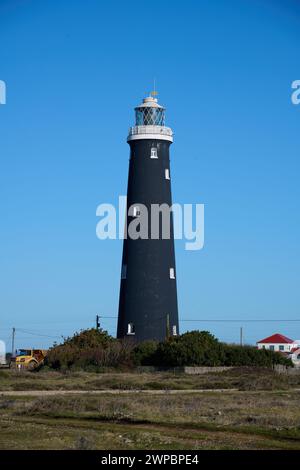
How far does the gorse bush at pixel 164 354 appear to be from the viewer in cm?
6059

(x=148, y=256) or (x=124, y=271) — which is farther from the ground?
(x=148, y=256)

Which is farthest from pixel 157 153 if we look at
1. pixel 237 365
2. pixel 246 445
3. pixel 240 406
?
pixel 246 445

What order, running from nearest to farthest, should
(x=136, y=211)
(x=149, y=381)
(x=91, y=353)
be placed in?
(x=149, y=381), (x=91, y=353), (x=136, y=211)

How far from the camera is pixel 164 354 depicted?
61031mm

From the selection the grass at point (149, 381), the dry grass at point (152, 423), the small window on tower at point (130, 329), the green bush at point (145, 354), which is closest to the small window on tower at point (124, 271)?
the small window on tower at point (130, 329)

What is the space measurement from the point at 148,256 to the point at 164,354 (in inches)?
326

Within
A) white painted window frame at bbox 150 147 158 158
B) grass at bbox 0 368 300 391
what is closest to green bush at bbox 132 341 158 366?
grass at bbox 0 368 300 391

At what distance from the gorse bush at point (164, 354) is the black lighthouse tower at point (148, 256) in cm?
255

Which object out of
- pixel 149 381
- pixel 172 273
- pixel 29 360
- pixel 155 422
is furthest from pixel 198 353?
pixel 155 422

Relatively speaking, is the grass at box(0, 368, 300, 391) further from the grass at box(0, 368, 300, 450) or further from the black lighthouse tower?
the black lighthouse tower

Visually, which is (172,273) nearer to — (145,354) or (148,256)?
(148,256)

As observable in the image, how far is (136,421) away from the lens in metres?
27.8

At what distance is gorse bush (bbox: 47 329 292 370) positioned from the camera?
199 feet

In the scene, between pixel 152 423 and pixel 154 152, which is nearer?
pixel 152 423
